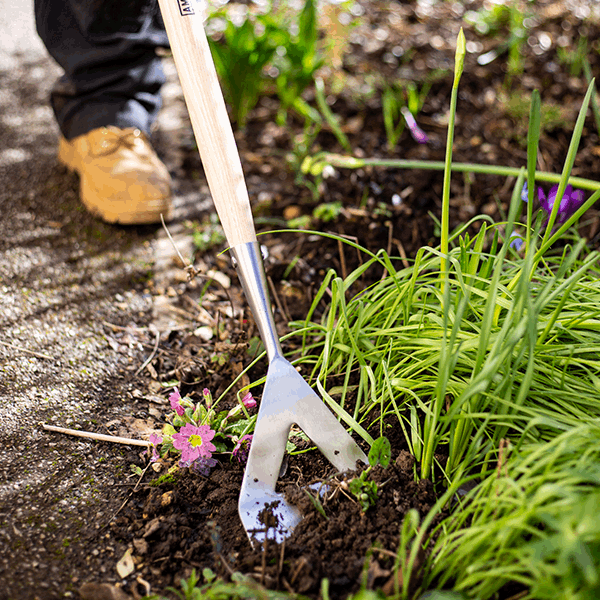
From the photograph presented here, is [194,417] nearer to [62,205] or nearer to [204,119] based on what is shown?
[204,119]

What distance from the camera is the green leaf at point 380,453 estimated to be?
103cm

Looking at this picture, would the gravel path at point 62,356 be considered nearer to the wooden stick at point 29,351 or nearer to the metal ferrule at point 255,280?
the wooden stick at point 29,351

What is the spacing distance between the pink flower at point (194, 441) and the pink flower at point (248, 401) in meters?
0.13

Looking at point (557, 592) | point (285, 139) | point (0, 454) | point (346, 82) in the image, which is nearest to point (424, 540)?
point (557, 592)

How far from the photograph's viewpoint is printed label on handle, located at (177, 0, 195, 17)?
117 centimetres

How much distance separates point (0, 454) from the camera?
1128mm

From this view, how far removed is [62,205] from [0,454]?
117 centimetres

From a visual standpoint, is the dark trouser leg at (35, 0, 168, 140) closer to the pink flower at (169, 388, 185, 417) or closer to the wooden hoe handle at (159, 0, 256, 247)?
the wooden hoe handle at (159, 0, 256, 247)

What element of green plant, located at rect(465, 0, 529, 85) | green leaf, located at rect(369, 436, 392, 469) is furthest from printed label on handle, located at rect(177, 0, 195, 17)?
green plant, located at rect(465, 0, 529, 85)

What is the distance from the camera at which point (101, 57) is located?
6.51 ft

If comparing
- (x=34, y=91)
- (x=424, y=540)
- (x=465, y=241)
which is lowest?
(x=424, y=540)

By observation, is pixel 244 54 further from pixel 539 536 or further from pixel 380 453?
pixel 539 536

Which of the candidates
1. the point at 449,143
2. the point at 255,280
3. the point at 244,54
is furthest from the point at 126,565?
the point at 244,54

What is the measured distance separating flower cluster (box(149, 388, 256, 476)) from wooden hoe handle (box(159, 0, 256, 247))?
391mm
